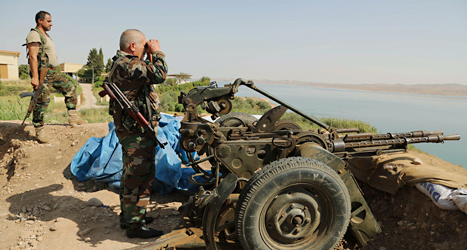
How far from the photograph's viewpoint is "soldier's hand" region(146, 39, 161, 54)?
11.6 ft

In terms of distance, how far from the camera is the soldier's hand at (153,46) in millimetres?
3529

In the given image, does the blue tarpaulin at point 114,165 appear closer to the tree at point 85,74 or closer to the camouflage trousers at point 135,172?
the camouflage trousers at point 135,172

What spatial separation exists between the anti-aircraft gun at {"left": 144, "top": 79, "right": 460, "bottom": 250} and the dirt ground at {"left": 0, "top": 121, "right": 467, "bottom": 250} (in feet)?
2.15

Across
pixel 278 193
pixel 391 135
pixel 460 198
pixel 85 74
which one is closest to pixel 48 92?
pixel 278 193

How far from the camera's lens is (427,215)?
11.2 feet

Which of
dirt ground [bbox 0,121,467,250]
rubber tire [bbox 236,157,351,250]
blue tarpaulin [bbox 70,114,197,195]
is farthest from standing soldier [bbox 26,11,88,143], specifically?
rubber tire [bbox 236,157,351,250]

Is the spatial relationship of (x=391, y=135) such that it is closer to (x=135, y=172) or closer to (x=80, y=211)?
(x=135, y=172)

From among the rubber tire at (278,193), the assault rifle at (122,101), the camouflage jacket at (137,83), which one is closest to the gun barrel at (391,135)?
the rubber tire at (278,193)

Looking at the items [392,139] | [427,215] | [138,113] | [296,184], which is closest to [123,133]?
[138,113]

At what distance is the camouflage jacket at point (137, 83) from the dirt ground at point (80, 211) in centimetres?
142

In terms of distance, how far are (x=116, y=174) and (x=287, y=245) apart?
3315mm

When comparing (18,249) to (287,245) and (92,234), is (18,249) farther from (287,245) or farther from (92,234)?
(287,245)

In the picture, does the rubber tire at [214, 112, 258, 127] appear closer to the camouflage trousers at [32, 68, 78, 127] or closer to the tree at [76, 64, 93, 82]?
the camouflage trousers at [32, 68, 78, 127]

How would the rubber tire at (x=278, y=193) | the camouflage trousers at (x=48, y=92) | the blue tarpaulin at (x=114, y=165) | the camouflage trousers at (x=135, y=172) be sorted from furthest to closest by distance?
1. the camouflage trousers at (x=48, y=92)
2. the blue tarpaulin at (x=114, y=165)
3. the camouflage trousers at (x=135, y=172)
4. the rubber tire at (x=278, y=193)
